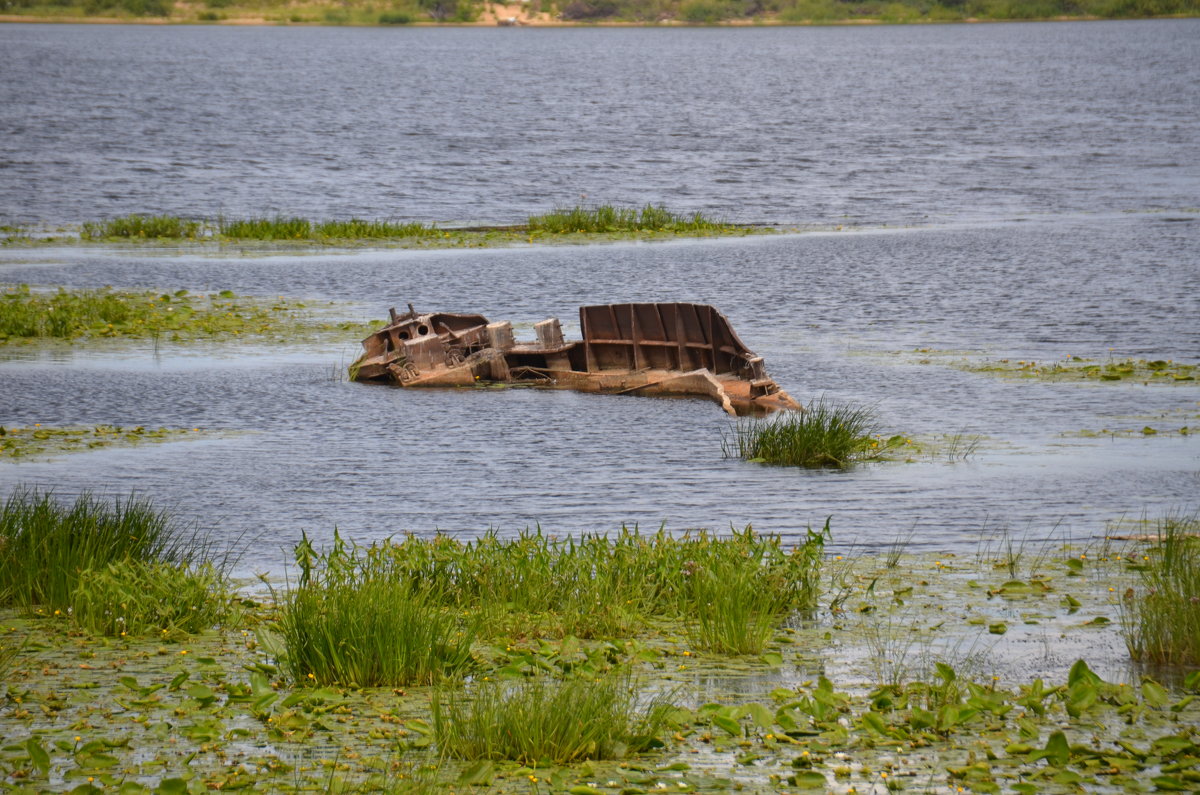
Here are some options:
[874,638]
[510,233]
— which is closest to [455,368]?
[874,638]

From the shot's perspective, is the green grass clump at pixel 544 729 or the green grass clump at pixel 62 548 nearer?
the green grass clump at pixel 544 729

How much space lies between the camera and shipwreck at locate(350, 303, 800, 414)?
91.2 ft

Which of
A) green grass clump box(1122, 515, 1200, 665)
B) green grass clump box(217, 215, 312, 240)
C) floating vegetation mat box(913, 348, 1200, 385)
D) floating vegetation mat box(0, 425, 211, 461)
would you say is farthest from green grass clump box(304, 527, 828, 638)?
green grass clump box(217, 215, 312, 240)

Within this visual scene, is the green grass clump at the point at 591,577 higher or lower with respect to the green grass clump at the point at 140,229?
lower

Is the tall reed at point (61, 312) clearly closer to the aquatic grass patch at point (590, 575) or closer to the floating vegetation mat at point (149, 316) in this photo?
the floating vegetation mat at point (149, 316)

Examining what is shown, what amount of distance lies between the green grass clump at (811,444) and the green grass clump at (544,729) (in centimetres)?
1157

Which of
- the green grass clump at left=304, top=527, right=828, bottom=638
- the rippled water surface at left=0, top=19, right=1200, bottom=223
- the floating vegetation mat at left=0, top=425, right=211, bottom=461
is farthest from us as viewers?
the rippled water surface at left=0, top=19, right=1200, bottom=223

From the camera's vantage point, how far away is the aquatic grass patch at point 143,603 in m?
12.8

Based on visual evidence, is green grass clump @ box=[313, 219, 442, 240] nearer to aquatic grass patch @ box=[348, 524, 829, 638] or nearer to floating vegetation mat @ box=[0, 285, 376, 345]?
floating vegetation mat @ box=[0, 285, 376, 345]

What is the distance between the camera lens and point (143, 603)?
42.4 feet

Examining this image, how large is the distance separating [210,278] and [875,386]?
20.9 m

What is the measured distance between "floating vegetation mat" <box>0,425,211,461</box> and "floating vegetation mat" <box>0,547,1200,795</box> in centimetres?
856

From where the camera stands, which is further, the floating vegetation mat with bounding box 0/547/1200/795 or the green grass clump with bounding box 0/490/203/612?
the green grass clump with bounding box 0/490/203/612

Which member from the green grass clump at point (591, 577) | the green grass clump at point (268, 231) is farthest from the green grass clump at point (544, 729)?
the green grass clump at point (268, 231)
